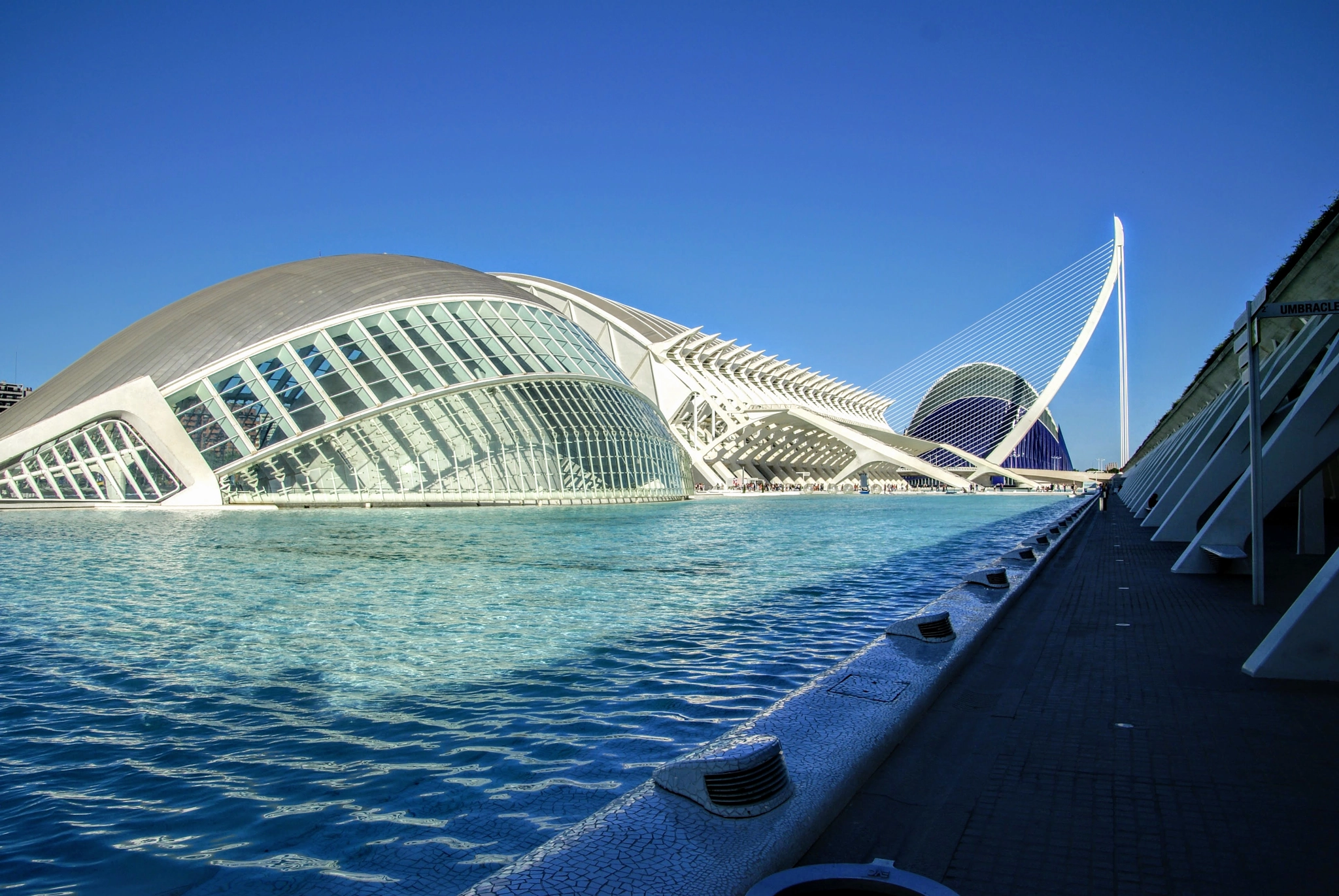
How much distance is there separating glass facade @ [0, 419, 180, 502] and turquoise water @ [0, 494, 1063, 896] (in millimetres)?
17600

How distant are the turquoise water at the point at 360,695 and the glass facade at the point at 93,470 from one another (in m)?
17.6

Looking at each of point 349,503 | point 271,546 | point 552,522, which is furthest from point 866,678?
point 349,503

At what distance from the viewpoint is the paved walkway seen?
105 inches

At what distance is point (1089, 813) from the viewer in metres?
3.10

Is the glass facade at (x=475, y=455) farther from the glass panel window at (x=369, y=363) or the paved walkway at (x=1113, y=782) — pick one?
the paved walkway at (x=1113, y=782)

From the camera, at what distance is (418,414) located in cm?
3378

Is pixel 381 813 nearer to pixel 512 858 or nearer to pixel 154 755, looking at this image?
pixel 512 858

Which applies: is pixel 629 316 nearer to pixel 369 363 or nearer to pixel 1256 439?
pixel 369 363

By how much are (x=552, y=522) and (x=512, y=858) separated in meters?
21.4

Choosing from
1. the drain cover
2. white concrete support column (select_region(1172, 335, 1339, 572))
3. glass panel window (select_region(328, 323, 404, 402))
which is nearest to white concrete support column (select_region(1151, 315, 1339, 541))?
white concrete support column (select_region(1172, 335, 1339, 572))

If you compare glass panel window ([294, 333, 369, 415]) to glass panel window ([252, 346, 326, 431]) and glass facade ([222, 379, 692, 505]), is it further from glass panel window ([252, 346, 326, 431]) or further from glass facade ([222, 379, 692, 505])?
glass facade ([222, 379, 692, 505])

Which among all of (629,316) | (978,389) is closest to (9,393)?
(629,316)

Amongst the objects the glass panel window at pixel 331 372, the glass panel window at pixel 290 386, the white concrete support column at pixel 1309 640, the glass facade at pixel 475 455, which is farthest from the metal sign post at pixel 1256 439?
the glass panel window at pixel 290 386

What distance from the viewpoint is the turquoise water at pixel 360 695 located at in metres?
3.59
